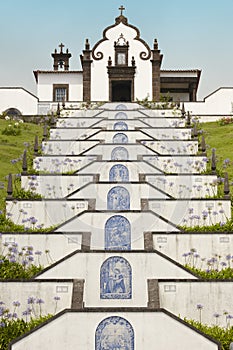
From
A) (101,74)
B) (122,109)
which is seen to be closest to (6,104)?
(101,74)

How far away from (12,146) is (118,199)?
1034 cm

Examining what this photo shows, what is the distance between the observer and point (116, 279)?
47.9 ft

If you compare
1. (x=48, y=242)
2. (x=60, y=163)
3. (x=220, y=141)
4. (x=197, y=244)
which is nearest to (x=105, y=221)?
(x=48, y=242)

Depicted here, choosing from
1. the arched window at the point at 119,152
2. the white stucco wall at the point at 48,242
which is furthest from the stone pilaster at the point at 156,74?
the white stucco wall at the point at 48,242

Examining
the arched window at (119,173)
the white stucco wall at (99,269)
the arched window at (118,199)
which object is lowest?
the white stucco wall at (99,269)

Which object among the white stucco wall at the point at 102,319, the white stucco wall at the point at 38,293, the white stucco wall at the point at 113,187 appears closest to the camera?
the white stucco wall at the point at 102,319

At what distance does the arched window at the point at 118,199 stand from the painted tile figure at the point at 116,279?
3759mm

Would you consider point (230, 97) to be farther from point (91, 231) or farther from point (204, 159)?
point (91, 231)

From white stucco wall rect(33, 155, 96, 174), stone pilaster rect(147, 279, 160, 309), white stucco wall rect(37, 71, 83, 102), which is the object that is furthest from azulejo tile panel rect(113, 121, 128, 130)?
stone pilaster rect(147, 279, 160, 309)

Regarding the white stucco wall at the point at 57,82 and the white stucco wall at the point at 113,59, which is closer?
the white stucco wall at the point at 113,59

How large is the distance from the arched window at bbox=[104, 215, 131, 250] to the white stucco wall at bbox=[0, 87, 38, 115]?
2195cm

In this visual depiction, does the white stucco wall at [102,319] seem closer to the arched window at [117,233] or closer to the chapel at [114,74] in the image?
the arched window at [117,233]

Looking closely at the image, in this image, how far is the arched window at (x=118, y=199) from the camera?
18328 mm

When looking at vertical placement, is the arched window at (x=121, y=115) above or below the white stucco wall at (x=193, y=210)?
above
